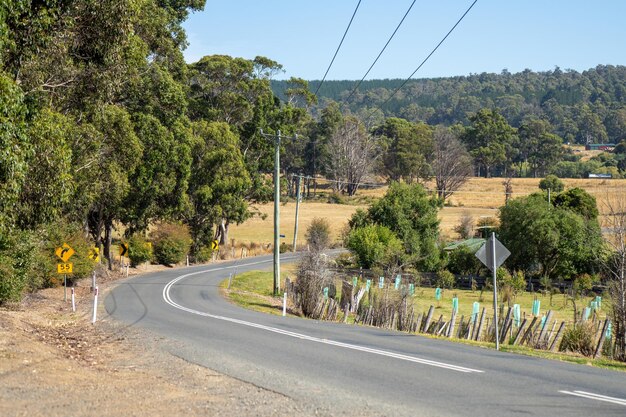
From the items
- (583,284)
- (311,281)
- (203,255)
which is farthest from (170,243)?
(311,281)

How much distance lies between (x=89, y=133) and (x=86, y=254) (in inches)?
376

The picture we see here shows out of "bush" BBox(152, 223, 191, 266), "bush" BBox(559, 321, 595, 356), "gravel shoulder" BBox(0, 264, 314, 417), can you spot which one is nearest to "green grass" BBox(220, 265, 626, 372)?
"bush" BBox(152, 223, 191, 266)

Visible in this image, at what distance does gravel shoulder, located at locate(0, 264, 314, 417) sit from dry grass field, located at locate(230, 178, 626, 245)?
6351 centimetres

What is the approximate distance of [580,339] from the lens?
18.9 m

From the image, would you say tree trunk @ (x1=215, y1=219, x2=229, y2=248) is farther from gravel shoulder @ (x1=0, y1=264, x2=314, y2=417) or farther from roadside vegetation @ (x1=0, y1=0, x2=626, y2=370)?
gravel shoulder @ (x1=0, y1=264, x2=314, y2=417)

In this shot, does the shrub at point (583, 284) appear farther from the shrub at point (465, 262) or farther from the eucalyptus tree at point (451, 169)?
the eucalyptus tree at point (451, 169)

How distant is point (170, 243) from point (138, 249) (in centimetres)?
472

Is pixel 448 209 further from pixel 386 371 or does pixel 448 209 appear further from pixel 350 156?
pixel 386 371

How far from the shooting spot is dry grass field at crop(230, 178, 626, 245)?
286 ft

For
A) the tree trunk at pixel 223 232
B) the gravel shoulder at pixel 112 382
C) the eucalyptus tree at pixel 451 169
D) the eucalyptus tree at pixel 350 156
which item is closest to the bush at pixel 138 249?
the tree trunk at pixel 223 232

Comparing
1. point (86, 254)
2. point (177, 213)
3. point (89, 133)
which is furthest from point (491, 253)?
point (177, 213)

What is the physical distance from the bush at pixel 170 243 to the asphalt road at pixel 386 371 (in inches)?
1453

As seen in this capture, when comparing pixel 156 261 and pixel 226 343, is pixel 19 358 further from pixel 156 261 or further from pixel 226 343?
pixel 156 261

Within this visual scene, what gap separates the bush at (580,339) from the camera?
1870 centimetres
